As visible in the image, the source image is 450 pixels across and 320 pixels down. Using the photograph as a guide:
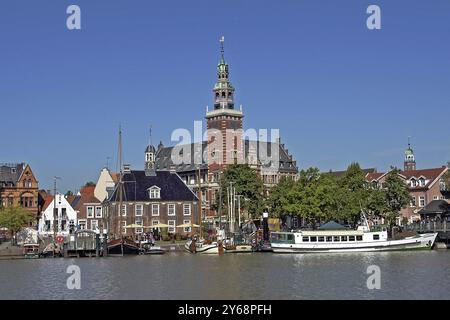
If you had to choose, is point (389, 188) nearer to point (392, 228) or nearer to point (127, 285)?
→ point (392, 228)

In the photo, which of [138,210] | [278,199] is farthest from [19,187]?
[278,199]

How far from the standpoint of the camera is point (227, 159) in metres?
173

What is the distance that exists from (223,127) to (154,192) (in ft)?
170

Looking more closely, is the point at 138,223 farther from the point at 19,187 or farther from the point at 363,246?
the point at 363,246

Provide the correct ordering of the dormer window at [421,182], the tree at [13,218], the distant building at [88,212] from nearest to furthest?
1. the tree at [13,218]
2. the distant building at [88,212]
3. the dormer window at [421,182]

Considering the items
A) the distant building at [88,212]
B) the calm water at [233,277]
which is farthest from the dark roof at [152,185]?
the calm water at [233,277]

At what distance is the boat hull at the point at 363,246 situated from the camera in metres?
94.4

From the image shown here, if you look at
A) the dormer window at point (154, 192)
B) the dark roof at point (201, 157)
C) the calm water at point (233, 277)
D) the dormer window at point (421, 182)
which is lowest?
the calm water at point (233, 277)

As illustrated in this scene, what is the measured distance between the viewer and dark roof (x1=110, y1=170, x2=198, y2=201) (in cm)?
12612

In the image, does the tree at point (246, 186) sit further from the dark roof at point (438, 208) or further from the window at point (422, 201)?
the window at point (422, 201)

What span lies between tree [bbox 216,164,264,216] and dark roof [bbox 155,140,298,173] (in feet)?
129

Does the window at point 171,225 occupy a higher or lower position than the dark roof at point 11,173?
lower

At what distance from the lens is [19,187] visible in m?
148
